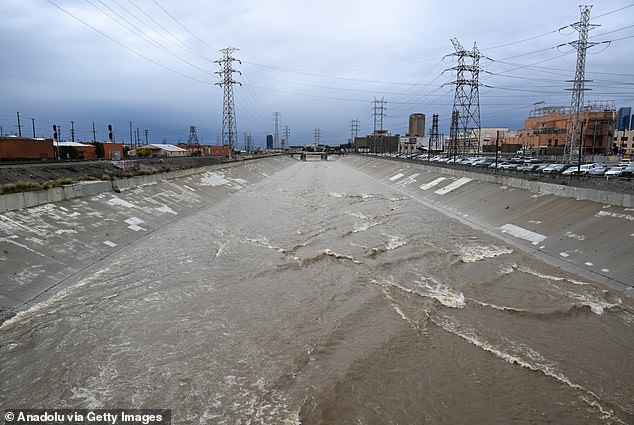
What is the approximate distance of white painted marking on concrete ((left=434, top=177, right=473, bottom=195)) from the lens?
39.4 m

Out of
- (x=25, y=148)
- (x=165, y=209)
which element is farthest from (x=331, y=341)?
(x=25, y=148)

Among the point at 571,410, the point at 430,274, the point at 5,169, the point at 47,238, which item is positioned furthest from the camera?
the point at 5,169

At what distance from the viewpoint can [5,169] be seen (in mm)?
30281

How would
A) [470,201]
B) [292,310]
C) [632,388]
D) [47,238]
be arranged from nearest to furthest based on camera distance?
[632,388] → [292,310] → [47,238] → [470,201]

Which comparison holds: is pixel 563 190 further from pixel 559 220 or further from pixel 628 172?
pixel 628 172

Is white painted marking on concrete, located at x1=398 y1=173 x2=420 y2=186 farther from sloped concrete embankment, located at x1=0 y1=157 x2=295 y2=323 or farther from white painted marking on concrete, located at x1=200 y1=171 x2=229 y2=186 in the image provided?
sloped concrete embankment, located at x1=0 y1=157 x2=295 y2=323

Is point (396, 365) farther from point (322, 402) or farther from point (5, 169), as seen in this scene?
point (5, 169)

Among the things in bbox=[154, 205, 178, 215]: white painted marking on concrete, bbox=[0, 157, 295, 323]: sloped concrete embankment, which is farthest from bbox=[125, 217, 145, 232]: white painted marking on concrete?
bbox=[154, 205, 178, 215]: white painted marking on concrete

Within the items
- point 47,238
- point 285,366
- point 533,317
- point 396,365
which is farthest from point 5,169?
point 533,317

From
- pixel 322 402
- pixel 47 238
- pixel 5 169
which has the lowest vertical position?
pixel 322 402

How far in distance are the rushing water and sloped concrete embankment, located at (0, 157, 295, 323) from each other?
105 centimetres

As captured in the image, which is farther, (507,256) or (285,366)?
(507,256)

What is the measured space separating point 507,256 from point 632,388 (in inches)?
424

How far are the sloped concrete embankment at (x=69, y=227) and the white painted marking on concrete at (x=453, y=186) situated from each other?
907 inches
